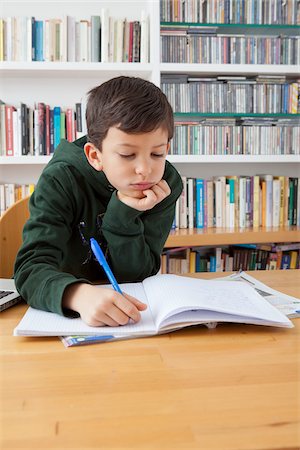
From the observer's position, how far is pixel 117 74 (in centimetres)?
266

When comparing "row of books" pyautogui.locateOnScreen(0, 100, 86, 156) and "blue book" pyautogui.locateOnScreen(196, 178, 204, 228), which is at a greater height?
"row of books" pyautogui.locateOnScreen(0, 100, 86, 156)

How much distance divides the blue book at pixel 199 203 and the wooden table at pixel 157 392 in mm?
2038

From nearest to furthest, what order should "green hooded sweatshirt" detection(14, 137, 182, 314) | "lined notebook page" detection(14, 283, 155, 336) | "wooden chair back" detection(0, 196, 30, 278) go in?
"lined notebook page" detection(14, 283, 155, 336) < "green hooded sweatshirt" detection(14, 137, 182, 314) < "wooden chair back" detection(0, 196, 30, 278)

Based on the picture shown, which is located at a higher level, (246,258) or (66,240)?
(66,240)

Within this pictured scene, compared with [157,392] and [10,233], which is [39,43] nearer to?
[10,233]

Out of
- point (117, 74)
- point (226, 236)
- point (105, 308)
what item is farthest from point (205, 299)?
point (117, 74)

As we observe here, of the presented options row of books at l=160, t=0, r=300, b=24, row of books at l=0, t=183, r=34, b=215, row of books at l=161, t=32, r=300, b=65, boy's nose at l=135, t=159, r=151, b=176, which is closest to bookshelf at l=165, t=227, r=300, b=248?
→ row of books at l=0, t=183, r=34, b=215

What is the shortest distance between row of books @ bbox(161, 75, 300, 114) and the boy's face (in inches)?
71.8

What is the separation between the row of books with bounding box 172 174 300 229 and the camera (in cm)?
276

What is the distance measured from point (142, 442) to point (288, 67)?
8.76 feet

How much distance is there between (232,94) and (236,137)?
25cm

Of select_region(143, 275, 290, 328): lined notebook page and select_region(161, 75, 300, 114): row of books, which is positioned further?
select_region(161, 75, 300, 114): row of books

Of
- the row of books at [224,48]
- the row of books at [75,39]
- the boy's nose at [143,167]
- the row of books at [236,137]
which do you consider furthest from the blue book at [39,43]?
the boy's nose at [143,167]

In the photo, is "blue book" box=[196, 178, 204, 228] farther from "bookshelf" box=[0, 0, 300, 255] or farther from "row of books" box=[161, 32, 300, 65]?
"row of books" box=[161, 32, 300, 65]
